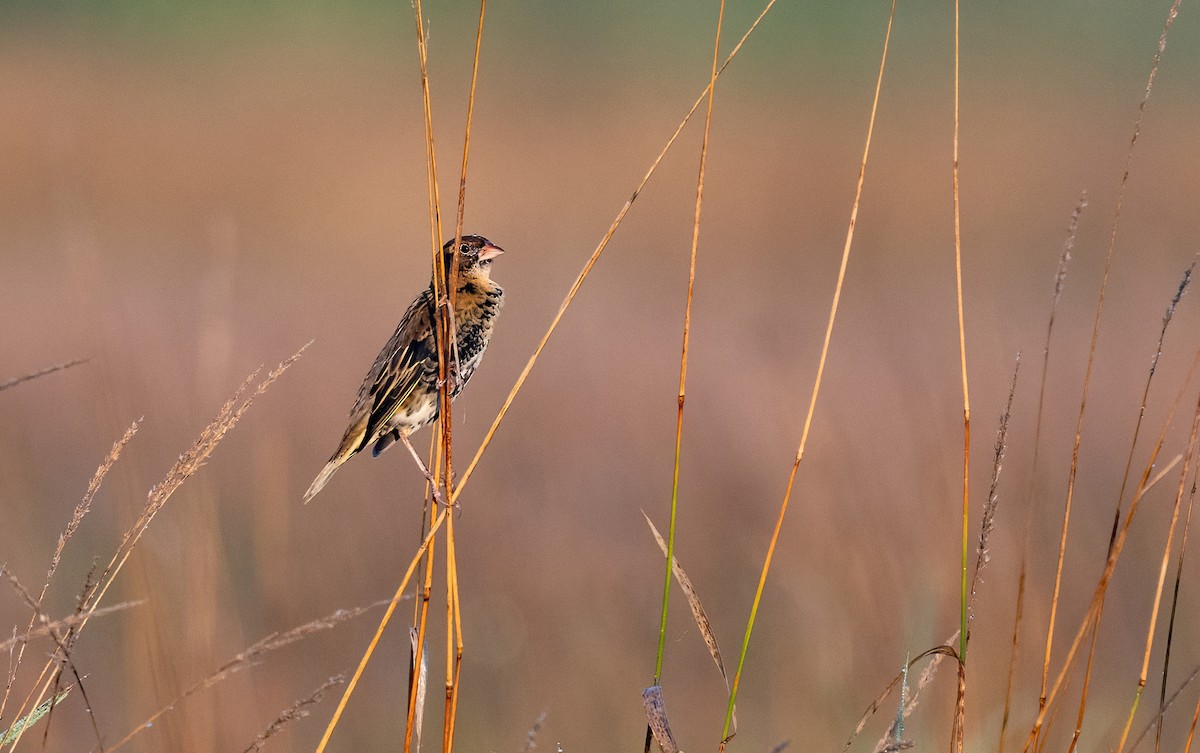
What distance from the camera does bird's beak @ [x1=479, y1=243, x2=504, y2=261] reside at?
2901 mm

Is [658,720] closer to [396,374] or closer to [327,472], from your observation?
[327,472]

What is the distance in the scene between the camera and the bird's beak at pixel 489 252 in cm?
290

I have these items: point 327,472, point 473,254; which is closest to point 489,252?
point 473,254

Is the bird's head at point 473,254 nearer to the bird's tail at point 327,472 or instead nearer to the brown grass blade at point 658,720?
the bird's tail at point 327,472

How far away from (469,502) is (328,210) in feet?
49.1

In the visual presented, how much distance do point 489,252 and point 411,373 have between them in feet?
1.17

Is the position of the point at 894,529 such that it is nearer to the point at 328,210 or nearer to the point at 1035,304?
the point at 1035,304

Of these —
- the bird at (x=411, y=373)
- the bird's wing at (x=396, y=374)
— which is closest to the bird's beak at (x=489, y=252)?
the bird at (x=411, y=373)

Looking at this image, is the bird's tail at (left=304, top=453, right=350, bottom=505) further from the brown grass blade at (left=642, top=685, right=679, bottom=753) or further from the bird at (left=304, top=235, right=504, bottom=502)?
the brown grass blade at (left=642, top=685, right=679, bottom=753)

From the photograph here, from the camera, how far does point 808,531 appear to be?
5.96m

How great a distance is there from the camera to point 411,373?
284 cm

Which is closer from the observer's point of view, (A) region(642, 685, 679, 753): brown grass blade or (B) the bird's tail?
(A) region(642, 685, 679, 753): brown grass blade

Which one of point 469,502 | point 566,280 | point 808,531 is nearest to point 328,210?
point 566,280

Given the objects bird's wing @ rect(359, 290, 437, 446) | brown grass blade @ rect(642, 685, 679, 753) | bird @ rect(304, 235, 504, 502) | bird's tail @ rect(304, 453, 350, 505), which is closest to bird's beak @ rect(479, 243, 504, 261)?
bird @ rect(304, 235, 504, 502)
